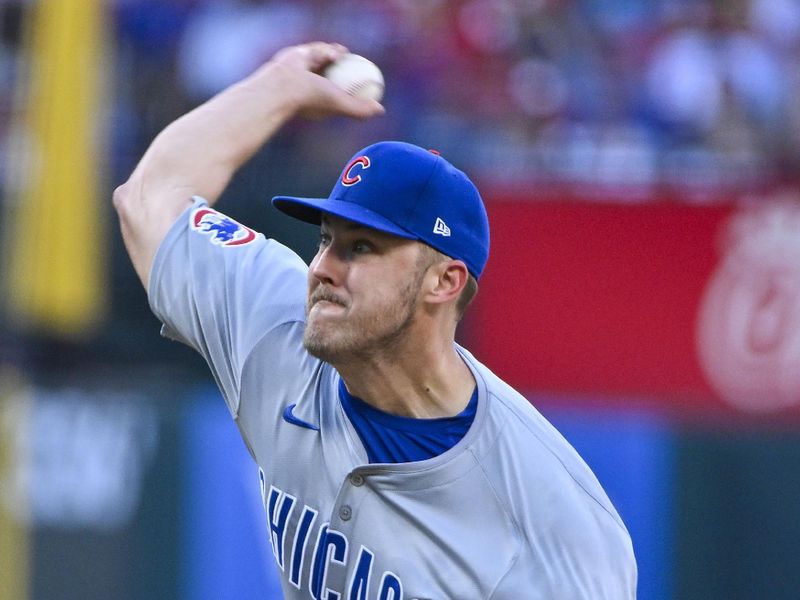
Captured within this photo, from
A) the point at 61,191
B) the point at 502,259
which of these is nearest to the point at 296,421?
the point at 502,259

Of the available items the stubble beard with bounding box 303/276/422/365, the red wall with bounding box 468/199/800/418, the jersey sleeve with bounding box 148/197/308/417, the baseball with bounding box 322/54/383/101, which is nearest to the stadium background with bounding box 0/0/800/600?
the red wall with bounding box 468/199/800/418

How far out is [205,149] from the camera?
124 inches

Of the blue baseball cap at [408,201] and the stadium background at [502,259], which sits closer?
the blue baseball cap at [408,201]

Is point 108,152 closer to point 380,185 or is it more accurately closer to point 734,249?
point 734,249

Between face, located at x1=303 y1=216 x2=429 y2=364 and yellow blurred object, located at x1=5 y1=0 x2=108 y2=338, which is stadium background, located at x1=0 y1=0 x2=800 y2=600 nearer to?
yellow blurred object, located at x1=5 y1=0 x2=108 y2=338

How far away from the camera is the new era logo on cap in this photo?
9.73 feet

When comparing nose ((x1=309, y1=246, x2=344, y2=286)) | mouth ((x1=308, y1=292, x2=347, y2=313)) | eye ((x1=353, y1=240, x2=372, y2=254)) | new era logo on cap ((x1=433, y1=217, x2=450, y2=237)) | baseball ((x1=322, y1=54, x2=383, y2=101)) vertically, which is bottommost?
mouth ((x1=308, y1=292, x2=347, y2=313))

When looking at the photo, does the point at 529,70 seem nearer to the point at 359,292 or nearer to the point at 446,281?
the point at 446,281

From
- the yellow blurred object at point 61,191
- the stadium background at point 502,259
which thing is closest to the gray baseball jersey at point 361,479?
the stadium background at point 502,259

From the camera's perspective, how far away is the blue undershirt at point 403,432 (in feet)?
9.71

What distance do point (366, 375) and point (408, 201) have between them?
0.39 meters

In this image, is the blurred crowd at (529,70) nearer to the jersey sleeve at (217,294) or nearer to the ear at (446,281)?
the jersey sleeve at (217,294)

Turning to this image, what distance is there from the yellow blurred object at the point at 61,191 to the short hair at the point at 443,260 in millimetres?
4196

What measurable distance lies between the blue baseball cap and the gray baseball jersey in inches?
9.3
